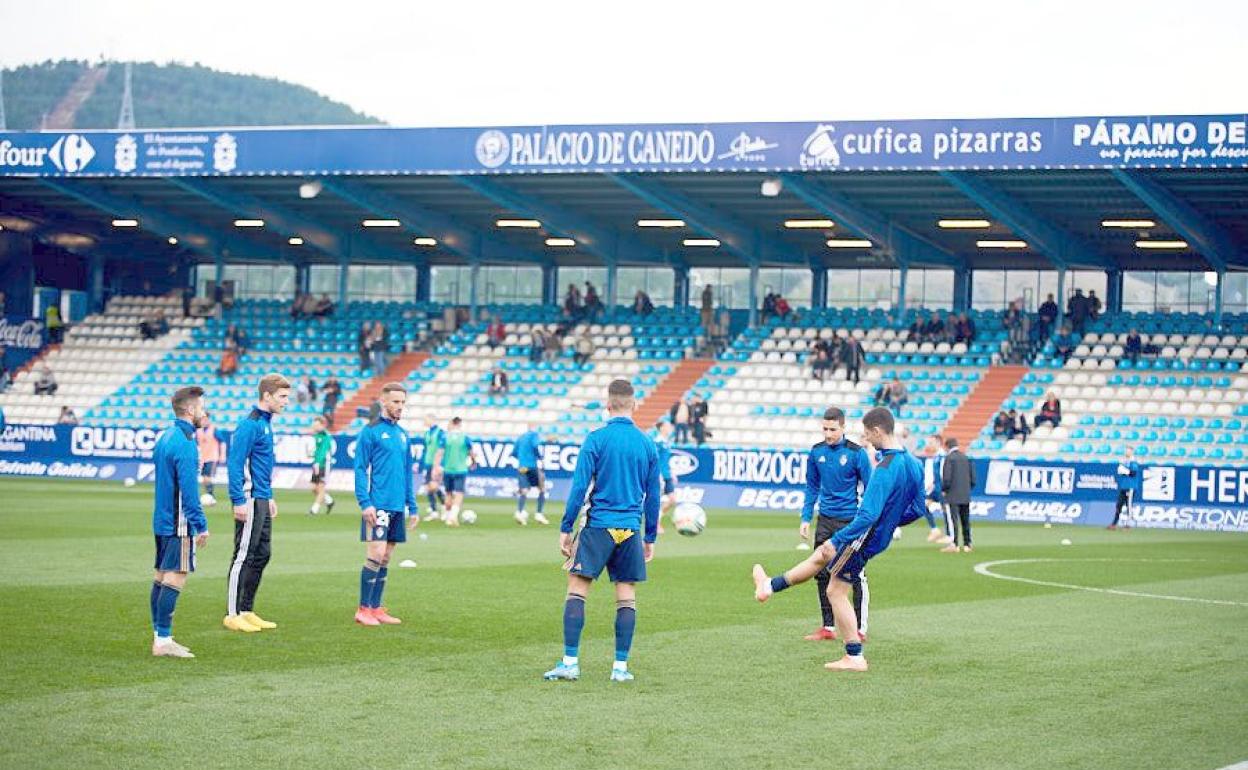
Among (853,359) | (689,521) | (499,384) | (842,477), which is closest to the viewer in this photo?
(842,477)

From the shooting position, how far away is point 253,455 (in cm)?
1433

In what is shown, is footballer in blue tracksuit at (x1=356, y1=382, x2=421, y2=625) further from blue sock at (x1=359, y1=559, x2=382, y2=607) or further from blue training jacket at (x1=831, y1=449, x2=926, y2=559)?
blue training jacket at (x1=831, y1=449, x2=926, y2=559)

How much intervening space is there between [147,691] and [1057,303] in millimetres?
41739

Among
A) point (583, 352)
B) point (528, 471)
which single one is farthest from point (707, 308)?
point (528, 471)

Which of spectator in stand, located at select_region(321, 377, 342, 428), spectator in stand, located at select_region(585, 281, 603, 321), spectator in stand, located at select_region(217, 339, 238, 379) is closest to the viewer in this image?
spectator in stand, located at select_region(321, 377, 342, 428)

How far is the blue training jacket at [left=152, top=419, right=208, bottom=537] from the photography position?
12.6 m

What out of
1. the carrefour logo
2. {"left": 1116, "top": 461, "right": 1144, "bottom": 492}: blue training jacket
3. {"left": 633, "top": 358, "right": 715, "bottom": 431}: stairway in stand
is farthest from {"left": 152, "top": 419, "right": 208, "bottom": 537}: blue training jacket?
the carrefour logo

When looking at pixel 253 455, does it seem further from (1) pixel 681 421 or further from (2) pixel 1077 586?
(1) pixel 681 421

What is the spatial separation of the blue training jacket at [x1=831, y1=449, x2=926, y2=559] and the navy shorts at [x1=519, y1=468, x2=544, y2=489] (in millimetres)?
19135

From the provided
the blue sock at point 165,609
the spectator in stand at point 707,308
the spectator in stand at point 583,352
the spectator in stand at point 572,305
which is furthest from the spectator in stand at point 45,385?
the blue sock at point 165,609

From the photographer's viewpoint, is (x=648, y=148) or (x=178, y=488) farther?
(x=648, y=148)

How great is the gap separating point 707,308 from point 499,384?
7258 millimetres

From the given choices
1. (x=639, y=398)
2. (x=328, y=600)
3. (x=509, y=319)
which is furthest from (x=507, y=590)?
(x=509, y=319)

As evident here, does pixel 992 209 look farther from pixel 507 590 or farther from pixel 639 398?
pixel 507 590
